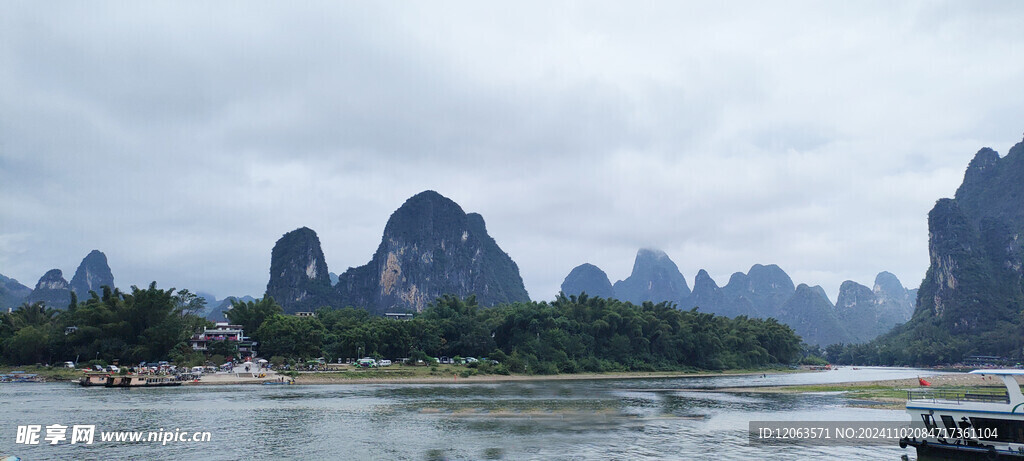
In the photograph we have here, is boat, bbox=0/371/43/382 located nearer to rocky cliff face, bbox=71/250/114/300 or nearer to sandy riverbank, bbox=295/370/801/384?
sandy riverbank, bbox=295/370/801/384

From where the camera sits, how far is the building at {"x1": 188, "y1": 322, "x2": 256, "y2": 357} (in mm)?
74931

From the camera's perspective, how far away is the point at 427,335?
3135 inches

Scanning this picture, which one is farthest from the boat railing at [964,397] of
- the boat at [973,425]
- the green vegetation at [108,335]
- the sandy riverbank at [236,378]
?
the green vegetation at [108,335]

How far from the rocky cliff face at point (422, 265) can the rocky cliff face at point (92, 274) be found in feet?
222

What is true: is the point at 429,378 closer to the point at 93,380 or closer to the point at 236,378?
the point at 236,378

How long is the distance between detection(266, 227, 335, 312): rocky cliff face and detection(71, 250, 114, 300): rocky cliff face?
54.6m

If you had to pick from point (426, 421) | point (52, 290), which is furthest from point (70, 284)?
point (426, 421)

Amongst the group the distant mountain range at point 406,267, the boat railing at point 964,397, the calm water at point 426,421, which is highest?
the distant mountain range at point 406,267

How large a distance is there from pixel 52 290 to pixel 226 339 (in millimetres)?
121154

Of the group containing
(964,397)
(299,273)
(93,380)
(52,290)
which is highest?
(299,273)

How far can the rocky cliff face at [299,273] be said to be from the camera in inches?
6107

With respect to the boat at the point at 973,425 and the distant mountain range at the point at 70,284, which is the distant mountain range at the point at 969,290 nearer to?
the boat at the point at 973,425

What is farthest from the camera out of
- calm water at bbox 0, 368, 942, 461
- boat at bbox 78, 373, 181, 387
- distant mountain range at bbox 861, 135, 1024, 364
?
distant mountain range at bbox 861, 135, 1024, 364

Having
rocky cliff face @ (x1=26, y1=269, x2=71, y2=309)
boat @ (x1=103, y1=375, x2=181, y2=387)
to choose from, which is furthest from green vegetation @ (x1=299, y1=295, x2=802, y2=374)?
rocky cliff face @ (x1=26, y1=269, x2=71, y2=309)
